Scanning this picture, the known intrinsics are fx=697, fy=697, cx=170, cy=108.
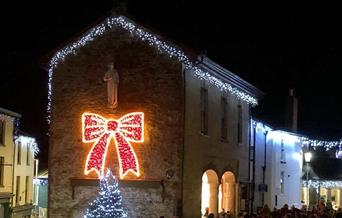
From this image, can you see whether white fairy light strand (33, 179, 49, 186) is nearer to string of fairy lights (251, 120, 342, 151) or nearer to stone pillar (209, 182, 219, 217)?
string of fairy lights (251, 120, 342, 151)

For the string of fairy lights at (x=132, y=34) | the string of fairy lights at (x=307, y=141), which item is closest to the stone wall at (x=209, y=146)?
the string of fairy lights at (x=132, y=34)

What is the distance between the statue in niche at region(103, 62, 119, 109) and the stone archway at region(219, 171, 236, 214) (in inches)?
360

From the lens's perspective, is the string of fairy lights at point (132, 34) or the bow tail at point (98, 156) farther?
the bow tail at point (98, 156)

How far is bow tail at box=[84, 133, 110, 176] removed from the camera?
27.2 m

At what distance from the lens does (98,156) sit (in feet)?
89.9

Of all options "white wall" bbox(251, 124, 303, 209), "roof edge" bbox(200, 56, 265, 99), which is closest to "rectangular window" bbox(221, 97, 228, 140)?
"roof edge" bbox(200, 56, 265, 99)

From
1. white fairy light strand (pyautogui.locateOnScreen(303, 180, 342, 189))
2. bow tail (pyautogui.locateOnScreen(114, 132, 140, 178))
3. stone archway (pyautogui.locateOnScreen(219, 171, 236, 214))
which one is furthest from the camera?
white fairy light strand (pyautogui.locateOnScreen(303, 180, 342, 189))

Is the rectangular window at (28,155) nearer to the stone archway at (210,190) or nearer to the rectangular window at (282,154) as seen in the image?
the rectangular window at (282,154)

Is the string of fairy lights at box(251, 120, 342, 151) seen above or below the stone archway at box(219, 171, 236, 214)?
above

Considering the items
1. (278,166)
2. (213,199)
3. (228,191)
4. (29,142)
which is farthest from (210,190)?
(29,142)

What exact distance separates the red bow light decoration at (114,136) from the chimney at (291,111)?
29263 millimetres

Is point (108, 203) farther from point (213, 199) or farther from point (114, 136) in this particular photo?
point (213, 199)

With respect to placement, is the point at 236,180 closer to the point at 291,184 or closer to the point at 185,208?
the point at 185,208

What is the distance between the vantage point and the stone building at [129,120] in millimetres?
26719
